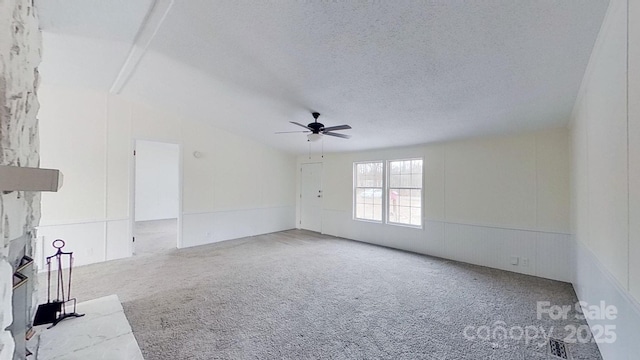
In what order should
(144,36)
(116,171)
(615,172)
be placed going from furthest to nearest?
1. (116,171)
2. (144,36)
3. (615,172)

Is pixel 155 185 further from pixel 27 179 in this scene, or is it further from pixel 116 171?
pixel 27 179

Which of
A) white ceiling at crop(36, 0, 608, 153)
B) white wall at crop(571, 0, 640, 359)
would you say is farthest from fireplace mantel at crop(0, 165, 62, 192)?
white wall at crop(571, 0, 640, 359)

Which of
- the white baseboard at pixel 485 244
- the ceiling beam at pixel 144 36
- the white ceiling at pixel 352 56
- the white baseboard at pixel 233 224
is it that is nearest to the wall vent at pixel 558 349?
the white baseboard at pixel 485 244

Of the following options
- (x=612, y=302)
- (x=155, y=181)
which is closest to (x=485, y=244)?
(x=612, y=302)

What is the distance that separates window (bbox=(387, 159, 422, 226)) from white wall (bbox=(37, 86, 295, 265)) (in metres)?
3.47

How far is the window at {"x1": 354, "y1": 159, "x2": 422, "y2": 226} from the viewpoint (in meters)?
5.35

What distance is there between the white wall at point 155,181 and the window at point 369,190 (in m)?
6.16

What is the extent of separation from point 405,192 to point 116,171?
18.2 ft

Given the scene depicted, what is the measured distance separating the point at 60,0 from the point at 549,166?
19.7 ft

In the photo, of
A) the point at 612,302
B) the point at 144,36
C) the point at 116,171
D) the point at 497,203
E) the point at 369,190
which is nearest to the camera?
the point at 612,302

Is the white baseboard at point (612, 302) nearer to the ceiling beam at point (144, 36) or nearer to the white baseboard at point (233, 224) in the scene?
the ceiling beam at point (144, 36)

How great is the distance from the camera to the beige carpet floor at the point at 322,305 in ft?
7.24

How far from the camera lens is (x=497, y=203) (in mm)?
4230

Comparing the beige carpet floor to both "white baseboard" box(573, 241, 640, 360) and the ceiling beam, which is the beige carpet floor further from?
the ceiling beam
